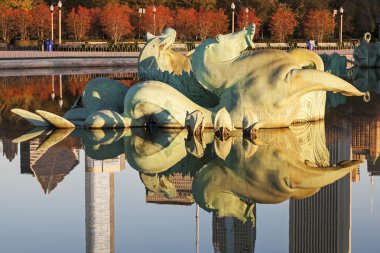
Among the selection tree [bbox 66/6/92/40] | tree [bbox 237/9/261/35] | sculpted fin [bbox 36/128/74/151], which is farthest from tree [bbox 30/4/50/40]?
sculpted fin [bbox 36/128/74/151]

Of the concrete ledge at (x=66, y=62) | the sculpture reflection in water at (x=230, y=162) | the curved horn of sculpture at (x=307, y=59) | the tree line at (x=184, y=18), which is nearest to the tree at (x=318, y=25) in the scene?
the tree line at (x=184, y=18)

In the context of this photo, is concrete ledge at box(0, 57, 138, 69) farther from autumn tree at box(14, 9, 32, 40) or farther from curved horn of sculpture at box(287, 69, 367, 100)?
curved horn of sculpture at box(287, 69, 367, 100)

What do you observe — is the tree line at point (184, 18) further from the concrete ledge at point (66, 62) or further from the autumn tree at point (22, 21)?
the concrete ledge at point (66, 62)

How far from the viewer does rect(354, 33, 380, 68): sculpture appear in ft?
148

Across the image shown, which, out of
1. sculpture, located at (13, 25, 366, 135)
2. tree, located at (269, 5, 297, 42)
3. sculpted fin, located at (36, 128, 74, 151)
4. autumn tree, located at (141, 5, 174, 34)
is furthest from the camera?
tree, located at (269, 5, 297, 42)

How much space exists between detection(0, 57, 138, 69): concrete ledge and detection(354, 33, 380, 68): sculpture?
11296 millimetres

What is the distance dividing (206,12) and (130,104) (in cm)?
5858

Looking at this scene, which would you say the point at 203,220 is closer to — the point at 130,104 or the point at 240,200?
the point at 240,200

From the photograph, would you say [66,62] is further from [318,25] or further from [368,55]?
[318,25]

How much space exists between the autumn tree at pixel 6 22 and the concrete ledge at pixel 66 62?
20397 millimetres

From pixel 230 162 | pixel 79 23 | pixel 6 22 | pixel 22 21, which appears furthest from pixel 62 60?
pixel 230 162

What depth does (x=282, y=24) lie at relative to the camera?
78812mm

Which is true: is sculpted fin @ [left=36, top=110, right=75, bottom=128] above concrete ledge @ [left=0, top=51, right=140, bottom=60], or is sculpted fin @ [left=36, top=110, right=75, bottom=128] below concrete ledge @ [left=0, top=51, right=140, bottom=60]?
Answer: below

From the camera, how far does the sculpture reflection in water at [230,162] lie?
41.5ft
